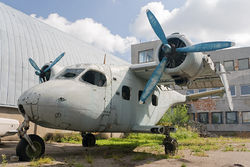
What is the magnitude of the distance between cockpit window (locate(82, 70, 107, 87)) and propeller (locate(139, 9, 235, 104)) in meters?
1.83

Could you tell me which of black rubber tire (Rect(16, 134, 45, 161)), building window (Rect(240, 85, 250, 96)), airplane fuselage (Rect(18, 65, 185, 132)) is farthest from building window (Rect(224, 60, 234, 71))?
black rubber tire (Rect(16, 134, 45, 161))

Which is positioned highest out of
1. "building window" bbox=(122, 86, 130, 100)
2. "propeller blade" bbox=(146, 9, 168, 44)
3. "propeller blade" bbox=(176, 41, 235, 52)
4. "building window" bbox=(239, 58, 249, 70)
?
"building window" bbox=(239, 58, 249, 70)

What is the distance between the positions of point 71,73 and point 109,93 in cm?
182

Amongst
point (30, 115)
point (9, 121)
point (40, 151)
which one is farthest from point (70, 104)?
point (9, 121)

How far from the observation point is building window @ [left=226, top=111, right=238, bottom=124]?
3159 centimetres

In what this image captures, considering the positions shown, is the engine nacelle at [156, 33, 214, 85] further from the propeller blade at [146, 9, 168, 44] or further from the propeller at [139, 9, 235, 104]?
the propeller blade at [146, 9, 168, 44]

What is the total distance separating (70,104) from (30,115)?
141cm

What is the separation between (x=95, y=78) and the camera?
9.41 metres

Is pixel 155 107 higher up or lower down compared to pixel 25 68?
lower down

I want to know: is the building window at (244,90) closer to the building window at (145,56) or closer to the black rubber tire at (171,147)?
the building window at (145,56)

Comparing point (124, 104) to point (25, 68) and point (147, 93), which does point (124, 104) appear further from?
point (25, 68)

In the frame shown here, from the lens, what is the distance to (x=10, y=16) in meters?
20.2

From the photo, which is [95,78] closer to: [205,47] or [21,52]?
[205,47]

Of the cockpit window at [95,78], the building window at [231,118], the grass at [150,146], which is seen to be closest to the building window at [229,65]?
the building window at [231,118]
